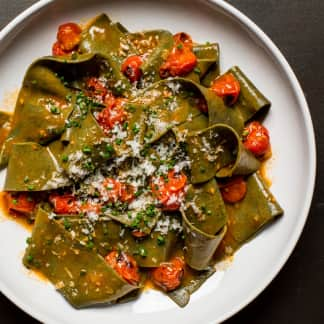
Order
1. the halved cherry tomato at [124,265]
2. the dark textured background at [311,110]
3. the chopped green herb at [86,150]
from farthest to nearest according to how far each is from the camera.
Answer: the dark textured background at [311,110] → the halved cherry tomato at [124,265] → the chopped green herb at [86,150]

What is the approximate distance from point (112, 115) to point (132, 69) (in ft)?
1.33

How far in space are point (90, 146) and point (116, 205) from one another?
50 cm

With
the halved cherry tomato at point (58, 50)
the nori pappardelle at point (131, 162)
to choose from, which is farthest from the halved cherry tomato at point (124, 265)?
the halved cherry tomato at point (58, 50)

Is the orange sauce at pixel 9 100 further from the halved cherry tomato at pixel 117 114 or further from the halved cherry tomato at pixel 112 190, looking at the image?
the halved cherry tomato at pixel 112 190

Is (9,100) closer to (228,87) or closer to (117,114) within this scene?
(117,114)

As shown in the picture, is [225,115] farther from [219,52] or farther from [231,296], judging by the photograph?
[231,296]

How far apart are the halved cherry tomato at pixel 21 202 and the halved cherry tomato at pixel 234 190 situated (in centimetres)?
152

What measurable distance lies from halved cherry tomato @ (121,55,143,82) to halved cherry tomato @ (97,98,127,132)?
0.21m

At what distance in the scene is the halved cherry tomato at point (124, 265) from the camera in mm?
4160

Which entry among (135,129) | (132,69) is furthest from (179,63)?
(135,129)

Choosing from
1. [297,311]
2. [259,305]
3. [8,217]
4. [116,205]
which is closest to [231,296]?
[259,305]

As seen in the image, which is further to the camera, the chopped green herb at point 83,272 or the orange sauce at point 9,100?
the orange sauce at point 9,100

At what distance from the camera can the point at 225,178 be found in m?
4.24

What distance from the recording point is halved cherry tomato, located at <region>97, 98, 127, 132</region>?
413 cm
